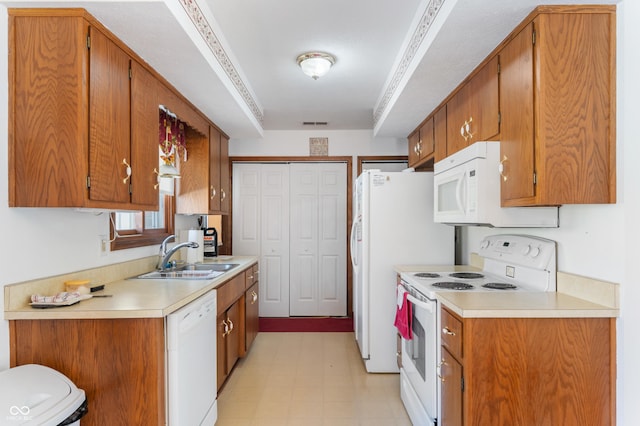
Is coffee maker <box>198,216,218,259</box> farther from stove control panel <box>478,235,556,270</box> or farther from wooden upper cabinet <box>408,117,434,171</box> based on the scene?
stove control panel <box>478,235,556,270</box>

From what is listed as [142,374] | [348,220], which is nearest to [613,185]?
[142,374]

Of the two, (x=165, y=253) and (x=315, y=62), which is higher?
(x=315, y=62)

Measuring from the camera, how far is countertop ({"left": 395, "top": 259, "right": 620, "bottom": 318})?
1569mm

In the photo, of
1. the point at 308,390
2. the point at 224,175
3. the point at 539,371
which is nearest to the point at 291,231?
the point at 224,175

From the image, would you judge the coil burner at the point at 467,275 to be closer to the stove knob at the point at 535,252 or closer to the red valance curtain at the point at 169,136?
the stove knob at the point at 535,252

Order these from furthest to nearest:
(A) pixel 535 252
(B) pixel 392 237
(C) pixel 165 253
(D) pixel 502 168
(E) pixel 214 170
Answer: (E) pixel 214 170
(B) pixel 392 237
(C) pixel 165 253
(A) pixel 535 252
(D) pixel 502 168

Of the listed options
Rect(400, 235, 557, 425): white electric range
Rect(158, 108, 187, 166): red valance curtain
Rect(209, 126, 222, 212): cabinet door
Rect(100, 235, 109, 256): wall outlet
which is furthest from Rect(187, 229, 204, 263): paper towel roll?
Rect(400, 235, 557, 425): white electric range

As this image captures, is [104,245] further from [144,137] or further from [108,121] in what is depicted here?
[108,121]

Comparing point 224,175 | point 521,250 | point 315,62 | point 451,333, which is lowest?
point 451,333

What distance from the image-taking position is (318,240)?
464 centimetres

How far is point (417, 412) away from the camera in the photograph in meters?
2.21

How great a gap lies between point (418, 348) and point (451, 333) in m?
0.58

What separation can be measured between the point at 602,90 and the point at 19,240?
2.56m

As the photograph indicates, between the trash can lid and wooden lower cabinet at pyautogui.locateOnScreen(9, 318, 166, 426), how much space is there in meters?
0.16
